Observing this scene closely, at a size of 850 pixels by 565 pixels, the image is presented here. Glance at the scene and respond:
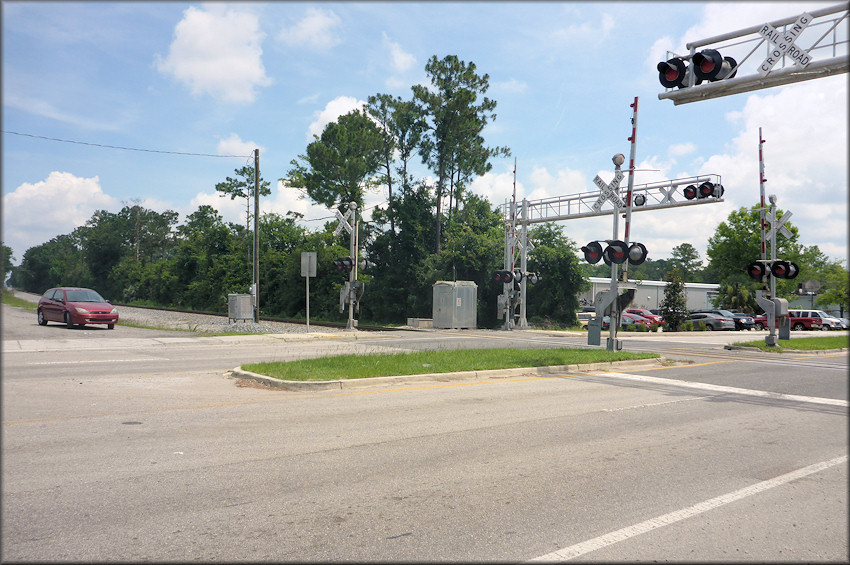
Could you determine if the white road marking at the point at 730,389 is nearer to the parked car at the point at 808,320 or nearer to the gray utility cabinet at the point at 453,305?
the gray utility cabinet at the point at 453,305

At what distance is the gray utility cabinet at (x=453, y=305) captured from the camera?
37.4 metres

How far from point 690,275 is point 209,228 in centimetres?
8830

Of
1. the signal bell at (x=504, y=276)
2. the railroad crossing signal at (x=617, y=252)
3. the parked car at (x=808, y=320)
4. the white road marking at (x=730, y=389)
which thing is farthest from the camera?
the parked car at (x=808, y=320)

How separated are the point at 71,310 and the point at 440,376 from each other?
1918 centimetres

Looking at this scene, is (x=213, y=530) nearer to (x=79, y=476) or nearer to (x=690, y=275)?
(x=79, y=476)

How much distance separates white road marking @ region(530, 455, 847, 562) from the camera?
14.1 feet

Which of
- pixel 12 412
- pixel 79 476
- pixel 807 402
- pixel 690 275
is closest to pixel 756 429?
pixel 807 402

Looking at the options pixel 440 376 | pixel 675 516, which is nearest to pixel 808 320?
pixel 440 376

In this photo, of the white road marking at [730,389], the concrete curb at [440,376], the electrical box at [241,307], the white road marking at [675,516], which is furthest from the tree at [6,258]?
the electrical box at [241,307]

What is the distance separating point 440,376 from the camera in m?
13.1

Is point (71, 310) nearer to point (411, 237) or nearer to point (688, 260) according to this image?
point (411, 237)

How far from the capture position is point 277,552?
13.6ft

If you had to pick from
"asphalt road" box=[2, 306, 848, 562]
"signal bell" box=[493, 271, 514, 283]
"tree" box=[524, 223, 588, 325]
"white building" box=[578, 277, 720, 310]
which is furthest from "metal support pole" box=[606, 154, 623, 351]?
"white building" box=[578, 277, 720, 310]

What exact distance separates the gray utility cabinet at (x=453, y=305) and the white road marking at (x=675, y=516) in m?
30.9
